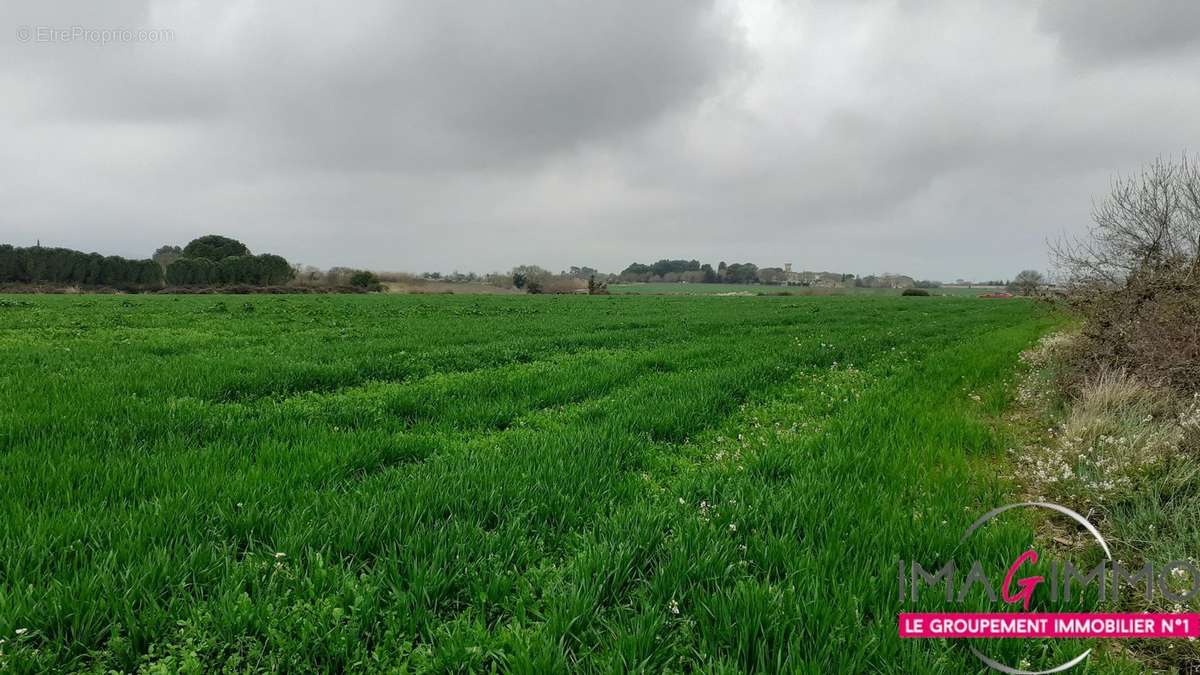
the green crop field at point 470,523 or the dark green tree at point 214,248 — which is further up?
the dark green tree at point 214,248

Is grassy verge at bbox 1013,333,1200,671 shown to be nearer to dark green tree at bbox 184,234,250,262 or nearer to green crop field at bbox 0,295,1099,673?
green crop field at bbox 0,295,1099,673

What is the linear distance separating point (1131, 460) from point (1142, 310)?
5663 mm

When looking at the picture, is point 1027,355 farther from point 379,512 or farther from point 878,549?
point 379,512

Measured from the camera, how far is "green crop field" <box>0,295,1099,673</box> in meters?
2.31

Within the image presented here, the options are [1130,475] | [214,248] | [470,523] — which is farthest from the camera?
[214,248]

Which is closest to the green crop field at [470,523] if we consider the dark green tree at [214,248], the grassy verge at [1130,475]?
the grassy verge at [1130,475]

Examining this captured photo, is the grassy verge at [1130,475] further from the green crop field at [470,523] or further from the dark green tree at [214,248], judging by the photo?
the dark green tree at [214,248]

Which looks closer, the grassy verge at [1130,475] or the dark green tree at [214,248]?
the grassy verge at [1130,475]

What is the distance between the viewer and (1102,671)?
2275 mm

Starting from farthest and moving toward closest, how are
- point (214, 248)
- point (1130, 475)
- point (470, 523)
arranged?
1. point (214, 248)
2. point (1130, 475)
3. point (470, 523)

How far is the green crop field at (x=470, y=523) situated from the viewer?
2.31m

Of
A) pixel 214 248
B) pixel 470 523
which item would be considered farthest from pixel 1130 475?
pixel 214 248

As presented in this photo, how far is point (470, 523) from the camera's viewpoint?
3326mm

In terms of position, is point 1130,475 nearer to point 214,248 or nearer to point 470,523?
point 470,523
